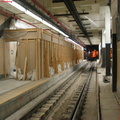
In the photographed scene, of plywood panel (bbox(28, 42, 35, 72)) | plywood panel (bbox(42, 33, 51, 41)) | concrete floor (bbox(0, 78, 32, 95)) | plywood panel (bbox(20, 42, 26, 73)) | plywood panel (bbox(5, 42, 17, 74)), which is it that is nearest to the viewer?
concrete floor (bbox(0, 78, 32, 95))

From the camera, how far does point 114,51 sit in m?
6.93

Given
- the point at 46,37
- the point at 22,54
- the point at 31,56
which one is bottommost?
the point at 31,56

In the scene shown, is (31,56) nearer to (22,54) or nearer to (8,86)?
(22,54)

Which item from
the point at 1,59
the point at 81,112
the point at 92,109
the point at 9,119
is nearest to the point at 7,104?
the point at 9,119

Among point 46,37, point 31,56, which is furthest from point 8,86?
point 46,37

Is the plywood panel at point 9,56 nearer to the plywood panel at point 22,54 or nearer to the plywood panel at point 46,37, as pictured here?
the plywood panel at point 22,54

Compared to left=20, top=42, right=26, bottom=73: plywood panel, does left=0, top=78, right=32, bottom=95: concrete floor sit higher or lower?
lower

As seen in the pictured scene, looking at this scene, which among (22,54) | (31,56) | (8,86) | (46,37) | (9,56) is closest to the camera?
(8,86)

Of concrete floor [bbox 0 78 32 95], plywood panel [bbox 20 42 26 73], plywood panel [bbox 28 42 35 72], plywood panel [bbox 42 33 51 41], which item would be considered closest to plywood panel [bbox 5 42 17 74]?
plywood panel [bbox 20 42 26 73]

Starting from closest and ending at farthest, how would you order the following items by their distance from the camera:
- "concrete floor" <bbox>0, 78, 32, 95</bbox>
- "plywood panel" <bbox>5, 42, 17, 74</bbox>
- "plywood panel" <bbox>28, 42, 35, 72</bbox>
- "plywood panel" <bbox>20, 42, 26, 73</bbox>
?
1. "concrete floor" <bbox>0, 78, 32, 95</bbox>
2. "plywood panel" <bbox>28, 42, 35, 72</bbox>
3. "plywood panel" <bbox>20, 42, 26, 73</bbox>
4. "plywood panel" <bbox>5, 42, 17, 74</bbox>

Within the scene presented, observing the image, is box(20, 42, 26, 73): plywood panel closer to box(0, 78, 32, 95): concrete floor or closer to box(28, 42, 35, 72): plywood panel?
box(28, 42, 35, 72): plywood panel

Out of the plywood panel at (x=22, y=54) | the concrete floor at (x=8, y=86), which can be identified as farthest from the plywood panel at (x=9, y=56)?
the concrete floor at (x=8, y=86)

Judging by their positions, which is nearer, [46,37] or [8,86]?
[8,86]

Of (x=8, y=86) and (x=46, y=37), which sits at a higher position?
(x=46, y=37)
